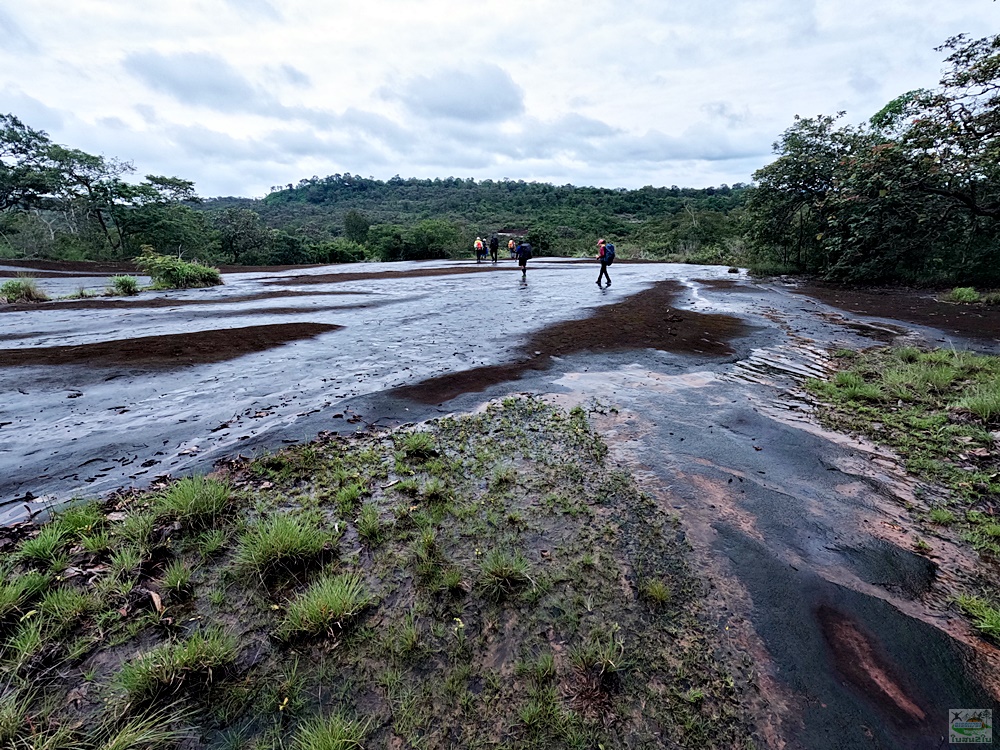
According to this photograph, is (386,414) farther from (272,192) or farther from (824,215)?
(272,192)

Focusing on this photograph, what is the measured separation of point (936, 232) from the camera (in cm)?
1462

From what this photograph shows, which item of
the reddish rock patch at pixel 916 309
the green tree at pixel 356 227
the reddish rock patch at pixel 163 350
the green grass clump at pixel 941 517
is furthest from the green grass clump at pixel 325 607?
the green tree at pixel 356 227

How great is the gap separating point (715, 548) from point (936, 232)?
727 inches

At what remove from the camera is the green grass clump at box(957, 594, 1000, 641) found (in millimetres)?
2426

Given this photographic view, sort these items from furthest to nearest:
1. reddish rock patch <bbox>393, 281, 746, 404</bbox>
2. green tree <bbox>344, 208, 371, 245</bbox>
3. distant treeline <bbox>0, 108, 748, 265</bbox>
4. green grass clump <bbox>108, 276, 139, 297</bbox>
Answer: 1. green tree <bbox>344, 208, 371, 245</bbox>
2. distant treeline <bbox>0, 108, 748, 265</bbox>
3. green grass clump <bbox>108, 276, 139, 297</bbox>
4. reddish rock patch <bbox>393, 281, 746, 404</bbox>

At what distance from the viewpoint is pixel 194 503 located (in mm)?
3285

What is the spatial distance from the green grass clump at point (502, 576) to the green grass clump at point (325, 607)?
0.72m

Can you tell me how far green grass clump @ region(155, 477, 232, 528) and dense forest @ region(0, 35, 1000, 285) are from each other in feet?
51.2

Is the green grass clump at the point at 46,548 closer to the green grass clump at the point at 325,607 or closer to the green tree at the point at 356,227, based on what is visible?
the green grass clump at the point at 325,607

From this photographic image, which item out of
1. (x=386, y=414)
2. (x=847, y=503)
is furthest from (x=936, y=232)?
(x=386, y=414)

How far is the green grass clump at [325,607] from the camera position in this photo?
2426mm

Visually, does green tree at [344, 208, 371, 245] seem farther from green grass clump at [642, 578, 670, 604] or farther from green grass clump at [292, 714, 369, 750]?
green grass clump at [292, 714, 369, 750]

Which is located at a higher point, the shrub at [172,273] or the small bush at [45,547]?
the shrub at [172,273]

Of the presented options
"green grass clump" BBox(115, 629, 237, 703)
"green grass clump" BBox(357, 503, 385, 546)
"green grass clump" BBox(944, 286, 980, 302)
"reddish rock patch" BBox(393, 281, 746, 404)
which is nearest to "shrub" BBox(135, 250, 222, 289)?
"reddish rock patch" BBox(393, 281, 746, 404)
